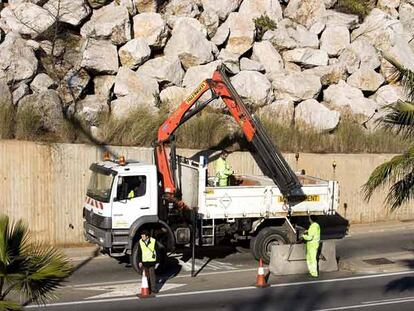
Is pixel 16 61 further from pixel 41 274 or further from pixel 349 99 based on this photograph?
pixel 41 274

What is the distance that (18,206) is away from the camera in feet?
67.9

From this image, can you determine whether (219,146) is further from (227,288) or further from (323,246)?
(227,288)

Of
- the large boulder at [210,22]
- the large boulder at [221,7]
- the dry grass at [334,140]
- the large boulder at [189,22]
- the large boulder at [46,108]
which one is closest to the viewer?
the large boulder at [46,108]

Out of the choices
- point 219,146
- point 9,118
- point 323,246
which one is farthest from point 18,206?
point 323,246

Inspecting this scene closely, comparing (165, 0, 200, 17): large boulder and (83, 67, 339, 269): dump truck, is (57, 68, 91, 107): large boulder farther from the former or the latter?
(83, 67, 339, 269): dump truck

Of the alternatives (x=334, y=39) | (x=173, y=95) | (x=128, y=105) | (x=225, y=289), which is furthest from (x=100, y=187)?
(x=334, y=39)

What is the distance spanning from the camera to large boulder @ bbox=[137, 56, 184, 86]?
2767cm

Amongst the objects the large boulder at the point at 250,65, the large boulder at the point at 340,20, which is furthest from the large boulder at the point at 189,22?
the large boulder at the point at 340,20

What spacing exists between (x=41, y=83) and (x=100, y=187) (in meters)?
9.01

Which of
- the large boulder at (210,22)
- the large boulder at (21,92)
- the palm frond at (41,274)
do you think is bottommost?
the palm frond at (41,274)

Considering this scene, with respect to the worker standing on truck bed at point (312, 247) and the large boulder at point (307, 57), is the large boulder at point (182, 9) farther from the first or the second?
the worker standing on truck bed at point (312, 247)

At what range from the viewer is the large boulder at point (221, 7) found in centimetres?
3185

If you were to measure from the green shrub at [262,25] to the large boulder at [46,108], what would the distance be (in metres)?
10.6

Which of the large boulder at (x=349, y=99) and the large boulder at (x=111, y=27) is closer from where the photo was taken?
the large boulder at (x=111, y=27)
